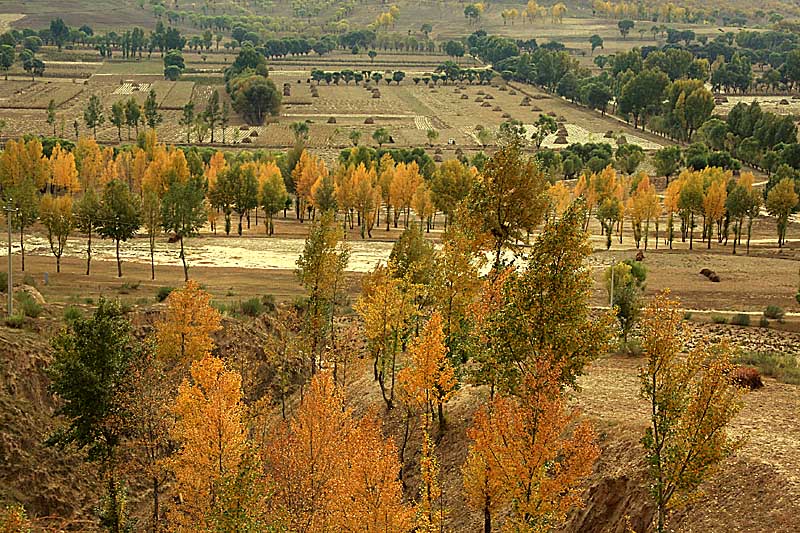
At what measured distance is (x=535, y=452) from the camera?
2898cm

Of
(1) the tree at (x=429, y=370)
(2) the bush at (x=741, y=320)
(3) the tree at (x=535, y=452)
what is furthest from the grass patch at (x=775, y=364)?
(3) the tree at (x=535, y=452)

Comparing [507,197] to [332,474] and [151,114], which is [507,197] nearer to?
[332,474]

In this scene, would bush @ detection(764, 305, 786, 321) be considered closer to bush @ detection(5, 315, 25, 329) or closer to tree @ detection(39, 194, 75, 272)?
bush @ detection(5, 315, 25, 329)

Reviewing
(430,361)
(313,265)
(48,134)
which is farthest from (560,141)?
(430,361)

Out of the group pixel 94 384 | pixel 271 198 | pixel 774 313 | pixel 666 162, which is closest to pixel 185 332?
pixel 94 384

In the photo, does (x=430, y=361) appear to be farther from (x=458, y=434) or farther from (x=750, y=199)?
(x=750, y=199)

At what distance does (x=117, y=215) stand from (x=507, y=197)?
176 feet

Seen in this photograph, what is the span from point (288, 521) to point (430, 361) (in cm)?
920

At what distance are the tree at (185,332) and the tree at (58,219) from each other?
109 ft

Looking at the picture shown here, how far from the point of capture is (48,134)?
178625 mm

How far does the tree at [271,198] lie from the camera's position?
109062 millimetres

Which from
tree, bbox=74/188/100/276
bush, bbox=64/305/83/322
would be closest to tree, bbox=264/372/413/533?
bush, bbox=64/305/83/322

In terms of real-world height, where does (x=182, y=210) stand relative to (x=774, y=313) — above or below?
above

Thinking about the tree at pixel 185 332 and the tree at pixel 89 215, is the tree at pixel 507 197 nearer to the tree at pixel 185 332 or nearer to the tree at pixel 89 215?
the tree at pixel 185 332
